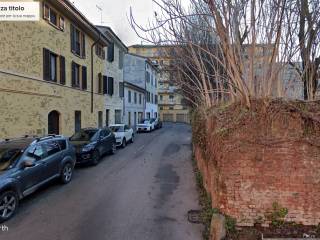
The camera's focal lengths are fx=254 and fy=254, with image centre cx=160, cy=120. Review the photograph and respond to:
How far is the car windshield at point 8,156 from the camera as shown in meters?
5.97

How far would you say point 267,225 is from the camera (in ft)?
15.5

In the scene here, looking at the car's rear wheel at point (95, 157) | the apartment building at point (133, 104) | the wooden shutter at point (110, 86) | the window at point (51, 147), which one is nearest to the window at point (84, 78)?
the wooden shutter at point (110, 86)

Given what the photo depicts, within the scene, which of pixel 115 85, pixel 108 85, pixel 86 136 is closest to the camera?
pixel 86 136

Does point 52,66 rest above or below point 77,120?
above

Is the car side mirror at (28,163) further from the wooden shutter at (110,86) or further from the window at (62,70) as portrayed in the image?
the wooden shutter at (110,86)

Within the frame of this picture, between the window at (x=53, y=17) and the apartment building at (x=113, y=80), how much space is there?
7.29 metres

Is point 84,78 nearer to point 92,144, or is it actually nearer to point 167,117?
point 92,144

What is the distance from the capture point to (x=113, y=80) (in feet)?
77.5

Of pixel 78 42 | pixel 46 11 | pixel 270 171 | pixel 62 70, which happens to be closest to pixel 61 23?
pixel 46 11

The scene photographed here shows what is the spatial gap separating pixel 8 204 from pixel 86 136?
21.8 feet

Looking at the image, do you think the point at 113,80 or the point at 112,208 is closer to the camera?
the point at 112,208

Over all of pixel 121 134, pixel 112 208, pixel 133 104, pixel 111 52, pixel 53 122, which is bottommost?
pixel 112 208

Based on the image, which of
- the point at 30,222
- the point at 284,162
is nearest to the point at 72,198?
the point at 30,222

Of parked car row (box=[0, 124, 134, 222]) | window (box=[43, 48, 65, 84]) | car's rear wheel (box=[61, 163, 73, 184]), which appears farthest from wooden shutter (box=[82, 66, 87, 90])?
car's rear wheel (box=[61, 163, 73, 184])
